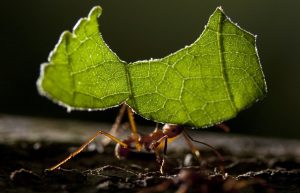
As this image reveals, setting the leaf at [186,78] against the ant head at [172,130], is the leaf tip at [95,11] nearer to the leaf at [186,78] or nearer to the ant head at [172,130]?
the leaf at [186,78]

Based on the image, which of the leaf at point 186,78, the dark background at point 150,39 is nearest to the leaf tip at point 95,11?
the leaf at point 186,78

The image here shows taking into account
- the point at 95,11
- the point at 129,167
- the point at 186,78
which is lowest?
the point at 129,167

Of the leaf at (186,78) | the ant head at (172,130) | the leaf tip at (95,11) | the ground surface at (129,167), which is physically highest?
the leaf tip at (95,11)

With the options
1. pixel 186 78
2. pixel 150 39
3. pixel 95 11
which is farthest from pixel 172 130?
pixel 150 39

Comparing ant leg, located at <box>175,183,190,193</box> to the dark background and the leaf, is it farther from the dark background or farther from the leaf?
the dark background

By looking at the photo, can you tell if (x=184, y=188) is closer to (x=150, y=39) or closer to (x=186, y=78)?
(x=186, y=78)

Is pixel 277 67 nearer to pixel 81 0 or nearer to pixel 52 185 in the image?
pixel 81 0

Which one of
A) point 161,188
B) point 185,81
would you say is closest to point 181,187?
point 161,188
